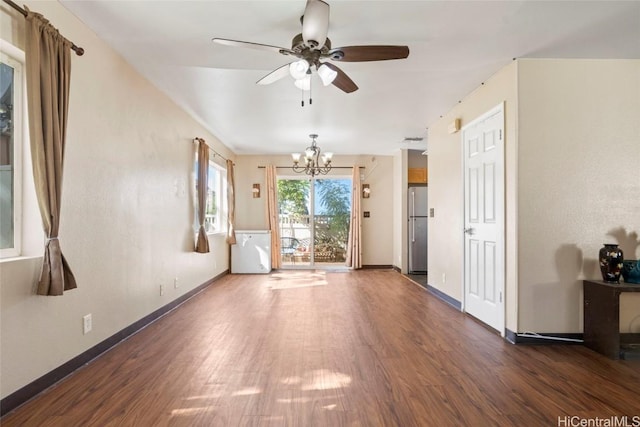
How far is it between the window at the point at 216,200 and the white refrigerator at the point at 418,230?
3785 mm

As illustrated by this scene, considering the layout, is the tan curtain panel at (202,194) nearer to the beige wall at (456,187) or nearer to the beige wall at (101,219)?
the beige wall at (101,219)

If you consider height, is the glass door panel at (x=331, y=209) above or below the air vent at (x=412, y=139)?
below

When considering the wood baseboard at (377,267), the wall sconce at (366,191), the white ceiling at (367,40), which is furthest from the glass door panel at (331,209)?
the white ceiling at (367,40)

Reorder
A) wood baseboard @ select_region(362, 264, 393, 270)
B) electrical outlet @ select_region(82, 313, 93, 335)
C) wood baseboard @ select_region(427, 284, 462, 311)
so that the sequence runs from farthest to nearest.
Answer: wood baseboard @ select_region(362, 264, 393, 270), wood baseboard @ select_region(427, 284, 462, 311), electrical outlet @ select_region(82, 313, 93, 335)

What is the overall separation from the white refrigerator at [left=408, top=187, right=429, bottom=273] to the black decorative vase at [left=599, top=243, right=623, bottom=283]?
4184mm

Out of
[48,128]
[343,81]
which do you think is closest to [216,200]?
[343,81]

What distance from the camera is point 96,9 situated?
2.35 meters

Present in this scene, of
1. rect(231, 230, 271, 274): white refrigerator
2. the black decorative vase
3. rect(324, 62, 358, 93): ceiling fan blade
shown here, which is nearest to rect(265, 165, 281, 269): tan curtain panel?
rect(231, 230, 271, 274): white refrigerator

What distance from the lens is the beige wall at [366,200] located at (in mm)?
7699

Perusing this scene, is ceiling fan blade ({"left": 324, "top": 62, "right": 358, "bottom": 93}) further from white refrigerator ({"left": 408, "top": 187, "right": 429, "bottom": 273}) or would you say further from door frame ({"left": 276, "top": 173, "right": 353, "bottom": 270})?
door frame ({"left": 276, "top": 173, "right": 353, "bottom": 270})

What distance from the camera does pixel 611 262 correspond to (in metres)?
2.83

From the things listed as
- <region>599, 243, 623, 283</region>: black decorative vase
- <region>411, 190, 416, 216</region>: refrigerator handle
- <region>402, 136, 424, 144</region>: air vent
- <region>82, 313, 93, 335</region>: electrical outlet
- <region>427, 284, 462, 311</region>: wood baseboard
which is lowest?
<region>427, 284, 462, 311</region>: wood baseboard

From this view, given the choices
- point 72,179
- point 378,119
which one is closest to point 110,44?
point 72,179

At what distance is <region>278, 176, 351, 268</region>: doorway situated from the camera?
7793 mm
